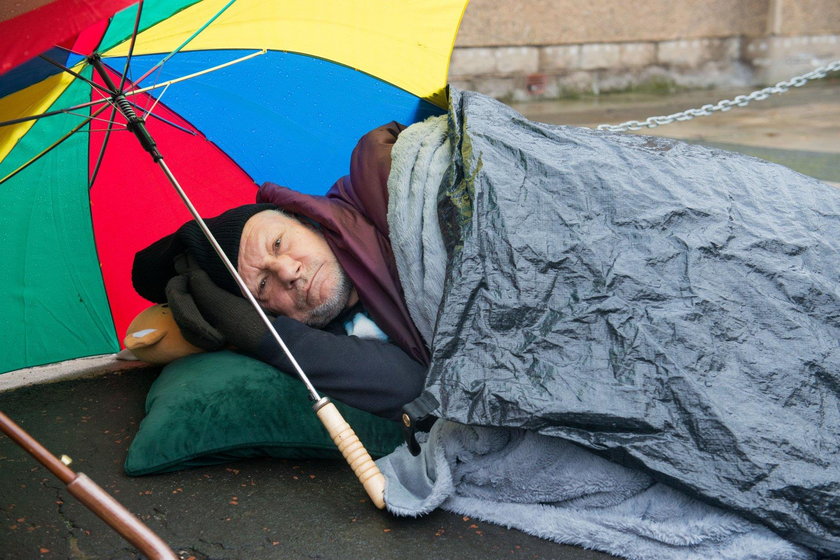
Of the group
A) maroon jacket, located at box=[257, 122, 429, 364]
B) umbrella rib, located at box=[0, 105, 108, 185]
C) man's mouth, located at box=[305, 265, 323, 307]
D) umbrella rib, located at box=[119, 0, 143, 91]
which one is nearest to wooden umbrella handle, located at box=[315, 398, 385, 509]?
maroon jacket, located at box=[257, 122, 429, 364]

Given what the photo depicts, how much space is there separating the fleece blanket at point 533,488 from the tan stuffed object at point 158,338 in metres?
0.77

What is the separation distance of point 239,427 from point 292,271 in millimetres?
457

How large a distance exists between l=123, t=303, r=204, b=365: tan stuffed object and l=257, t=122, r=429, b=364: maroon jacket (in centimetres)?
48

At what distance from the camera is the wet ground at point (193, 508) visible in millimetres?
1914

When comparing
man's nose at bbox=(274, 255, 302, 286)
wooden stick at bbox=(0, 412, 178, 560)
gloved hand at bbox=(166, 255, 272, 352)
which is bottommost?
gloved hand at bbox=(166, 255, 272, 352)

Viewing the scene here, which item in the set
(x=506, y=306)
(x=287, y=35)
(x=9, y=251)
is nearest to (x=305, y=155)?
(x=287, y=35)

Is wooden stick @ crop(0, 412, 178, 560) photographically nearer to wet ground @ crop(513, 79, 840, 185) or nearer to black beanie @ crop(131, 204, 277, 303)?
black beanie @ crop(131, 204, 277, 303)

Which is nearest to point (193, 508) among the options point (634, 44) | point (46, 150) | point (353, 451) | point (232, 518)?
point (232, 518)

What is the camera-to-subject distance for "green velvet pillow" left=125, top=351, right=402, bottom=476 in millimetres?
2250

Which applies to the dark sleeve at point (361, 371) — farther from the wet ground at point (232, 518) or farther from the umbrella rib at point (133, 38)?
the umbrella rib at point (133, 38)

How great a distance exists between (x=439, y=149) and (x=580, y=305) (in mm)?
650

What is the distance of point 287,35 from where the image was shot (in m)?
2.65

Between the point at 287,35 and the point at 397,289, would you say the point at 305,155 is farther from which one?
the point at 397,289

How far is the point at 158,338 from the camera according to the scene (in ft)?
8.64
